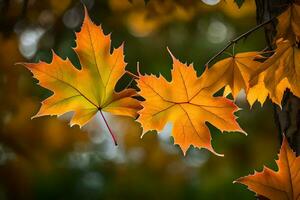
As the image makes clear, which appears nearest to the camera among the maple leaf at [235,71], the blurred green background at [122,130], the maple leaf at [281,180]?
the maple leaf at [281,180]

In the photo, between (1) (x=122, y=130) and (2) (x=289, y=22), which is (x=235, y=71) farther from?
(1) (x=122, y=130)

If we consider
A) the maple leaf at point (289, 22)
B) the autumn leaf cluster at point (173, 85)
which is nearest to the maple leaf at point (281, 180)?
the autumn leaf cluster at point (173, 85)

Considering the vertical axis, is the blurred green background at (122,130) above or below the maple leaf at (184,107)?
above

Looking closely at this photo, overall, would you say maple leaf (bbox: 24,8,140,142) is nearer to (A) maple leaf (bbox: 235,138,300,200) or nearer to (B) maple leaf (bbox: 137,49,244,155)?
(B) maple leaf (bbox: 137,49,244,155)

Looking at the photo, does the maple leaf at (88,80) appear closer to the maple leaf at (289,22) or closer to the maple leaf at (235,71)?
the maple leaf at (235,71)

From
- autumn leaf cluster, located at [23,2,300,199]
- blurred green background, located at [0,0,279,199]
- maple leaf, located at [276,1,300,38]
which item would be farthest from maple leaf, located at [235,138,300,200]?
blurred green background, located at [0,0,279,199]

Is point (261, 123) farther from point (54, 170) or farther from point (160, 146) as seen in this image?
point (54, 170)
